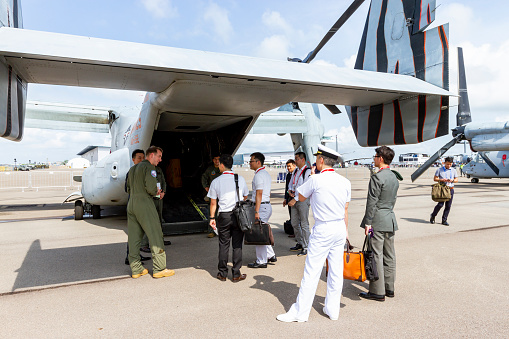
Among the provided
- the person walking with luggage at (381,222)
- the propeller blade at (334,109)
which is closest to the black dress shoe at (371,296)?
the person walking with luggage at (381,222)

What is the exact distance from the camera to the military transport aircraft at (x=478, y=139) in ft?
55.9

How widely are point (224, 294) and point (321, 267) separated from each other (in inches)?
54.1

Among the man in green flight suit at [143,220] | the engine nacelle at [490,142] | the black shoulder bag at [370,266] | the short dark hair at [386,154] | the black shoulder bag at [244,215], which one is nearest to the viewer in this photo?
the black shoulder bag at [370,266]

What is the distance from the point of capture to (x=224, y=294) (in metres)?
3.86

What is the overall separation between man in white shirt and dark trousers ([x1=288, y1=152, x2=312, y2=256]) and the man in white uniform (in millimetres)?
2152

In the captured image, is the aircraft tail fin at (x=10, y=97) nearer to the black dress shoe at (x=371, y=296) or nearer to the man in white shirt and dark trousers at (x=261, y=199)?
the man in white shirt and dark trousers at (x=261, y=199)

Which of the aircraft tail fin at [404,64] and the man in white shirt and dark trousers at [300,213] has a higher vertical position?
the aircraft tail fin at [404,64]

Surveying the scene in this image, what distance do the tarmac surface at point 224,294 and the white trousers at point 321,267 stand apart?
0.15 metres

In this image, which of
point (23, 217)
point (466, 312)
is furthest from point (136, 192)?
point (23, 217)

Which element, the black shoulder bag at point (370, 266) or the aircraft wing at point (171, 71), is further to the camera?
the black shoulder bag at point (370, 266)

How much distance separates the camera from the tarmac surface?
3.01m

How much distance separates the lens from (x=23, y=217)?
33.4 ft

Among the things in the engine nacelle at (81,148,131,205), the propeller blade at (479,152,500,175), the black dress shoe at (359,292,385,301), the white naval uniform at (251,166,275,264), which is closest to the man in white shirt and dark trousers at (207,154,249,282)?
the white naval uniform at (251,166,275,264)

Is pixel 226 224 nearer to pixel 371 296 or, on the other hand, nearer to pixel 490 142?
pixel 371 296
